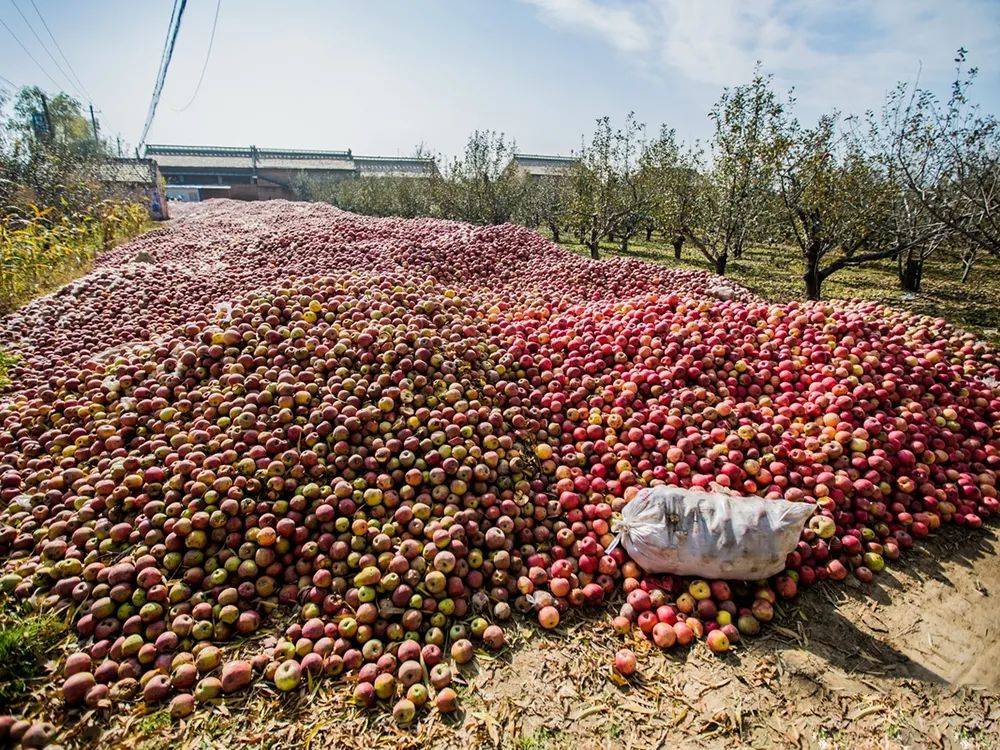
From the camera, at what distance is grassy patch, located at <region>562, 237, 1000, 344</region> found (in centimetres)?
1117

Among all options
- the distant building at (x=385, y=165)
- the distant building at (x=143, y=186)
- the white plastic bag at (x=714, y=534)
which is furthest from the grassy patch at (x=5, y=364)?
the distant building at (x=385, y=165)

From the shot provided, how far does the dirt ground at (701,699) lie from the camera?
2.62 meters

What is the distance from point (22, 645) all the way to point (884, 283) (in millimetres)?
19680

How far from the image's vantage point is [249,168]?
146ft

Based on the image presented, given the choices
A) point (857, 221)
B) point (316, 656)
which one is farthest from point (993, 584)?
point (857, 221)

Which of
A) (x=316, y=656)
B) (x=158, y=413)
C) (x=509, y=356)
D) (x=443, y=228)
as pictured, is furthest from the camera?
(x=443, y=228)

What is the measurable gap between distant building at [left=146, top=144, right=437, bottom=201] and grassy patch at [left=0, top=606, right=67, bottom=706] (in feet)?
133

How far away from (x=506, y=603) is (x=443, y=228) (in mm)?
10686

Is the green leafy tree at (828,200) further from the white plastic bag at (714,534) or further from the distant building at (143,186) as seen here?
the distant building at (143,186)

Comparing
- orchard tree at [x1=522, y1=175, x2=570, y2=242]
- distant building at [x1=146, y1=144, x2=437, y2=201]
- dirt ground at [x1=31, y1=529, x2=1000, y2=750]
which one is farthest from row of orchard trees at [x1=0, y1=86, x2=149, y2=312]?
orchard tree at [x1=522, y1=175, x2=570, y2=242]

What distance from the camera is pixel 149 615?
308 centimetres

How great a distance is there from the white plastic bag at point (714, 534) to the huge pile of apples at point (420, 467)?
6.9 inches

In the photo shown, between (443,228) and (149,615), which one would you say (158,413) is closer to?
(149,615)

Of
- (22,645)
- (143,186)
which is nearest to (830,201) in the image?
(22,645)
